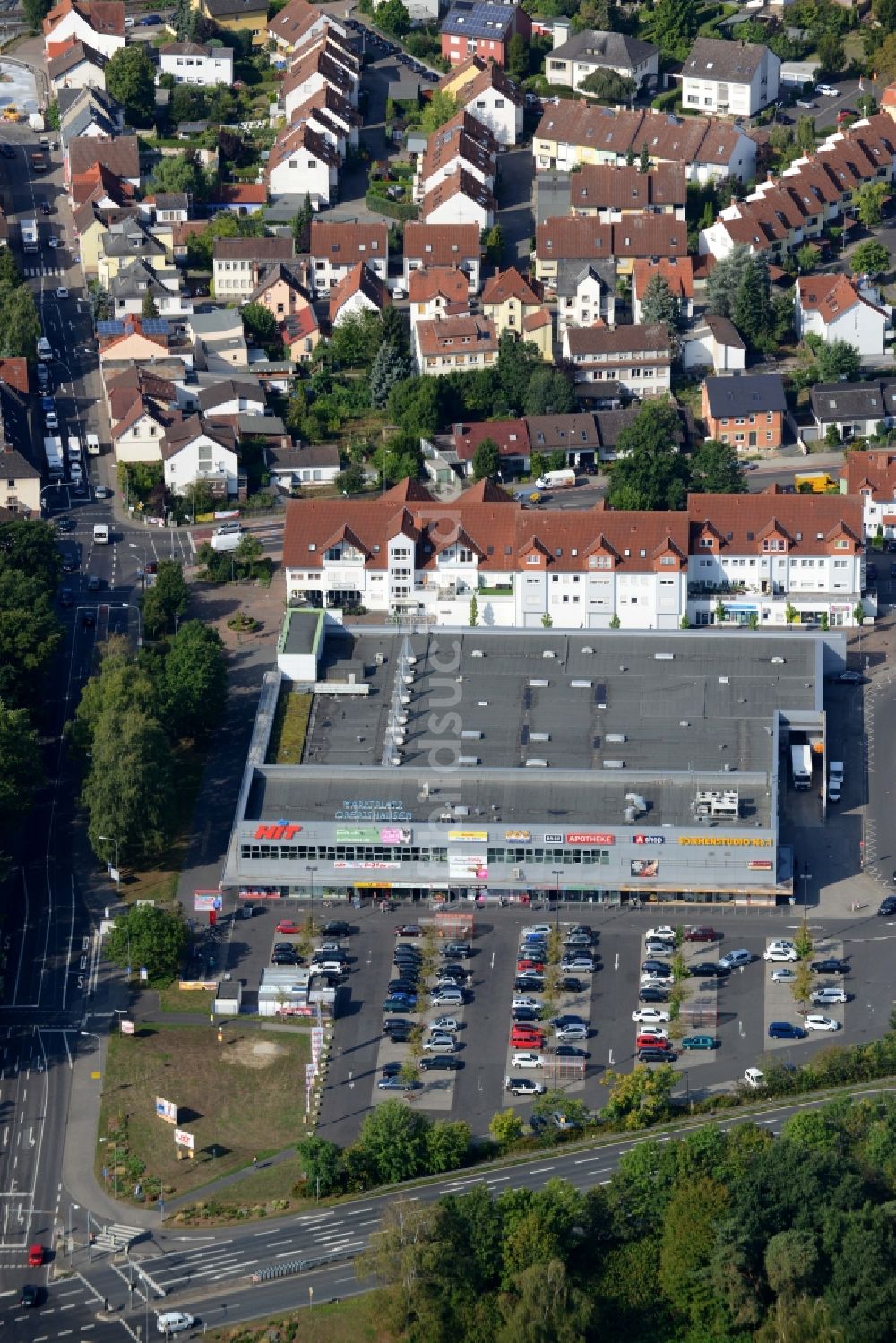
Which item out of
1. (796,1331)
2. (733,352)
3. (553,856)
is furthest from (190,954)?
(733,352)

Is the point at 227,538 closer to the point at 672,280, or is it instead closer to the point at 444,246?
the point at 444,246

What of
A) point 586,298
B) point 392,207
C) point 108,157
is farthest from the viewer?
point 108,157

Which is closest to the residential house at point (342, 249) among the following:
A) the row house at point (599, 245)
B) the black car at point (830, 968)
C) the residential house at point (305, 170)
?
the residential house at point (305, 170)

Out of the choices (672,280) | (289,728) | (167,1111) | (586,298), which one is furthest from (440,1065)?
(672,280)

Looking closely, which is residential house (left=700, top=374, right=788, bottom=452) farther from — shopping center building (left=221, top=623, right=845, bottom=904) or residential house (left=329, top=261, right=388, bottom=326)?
shopping center building (left=221, top=623, right=845, bottom=904)

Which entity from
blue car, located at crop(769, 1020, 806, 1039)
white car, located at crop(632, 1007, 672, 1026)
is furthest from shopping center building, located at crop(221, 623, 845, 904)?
blue car, located at crop(769, 1020, 806, 1039)

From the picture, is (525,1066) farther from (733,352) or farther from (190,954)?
(733,352)
